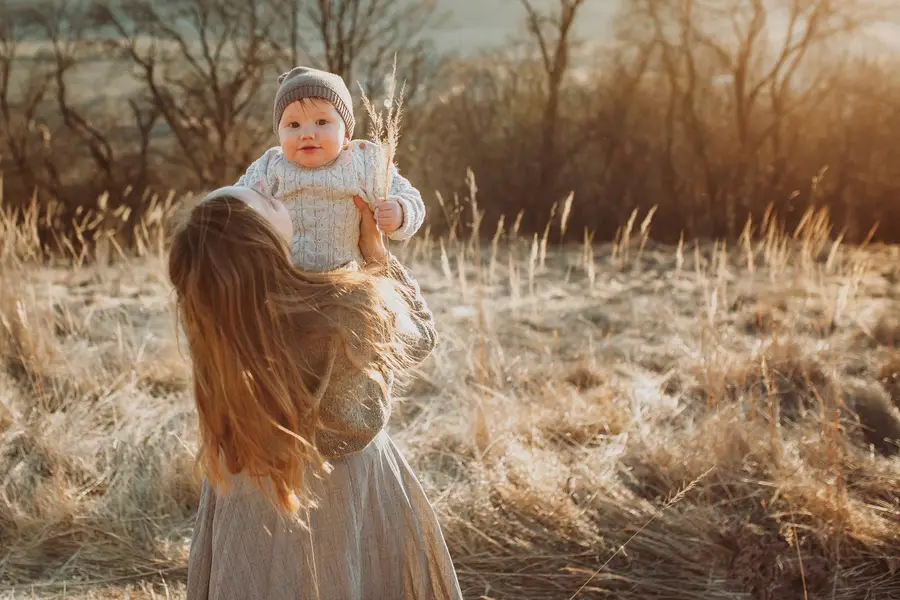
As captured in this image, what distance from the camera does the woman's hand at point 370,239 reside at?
1849 millimetres

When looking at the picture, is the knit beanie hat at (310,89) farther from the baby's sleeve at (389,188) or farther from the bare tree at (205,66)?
the bare tree at (205,66)

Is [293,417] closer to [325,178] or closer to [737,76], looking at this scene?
[325,178]

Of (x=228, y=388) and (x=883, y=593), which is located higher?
(x=228, y=388)

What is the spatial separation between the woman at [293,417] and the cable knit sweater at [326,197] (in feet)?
0.49

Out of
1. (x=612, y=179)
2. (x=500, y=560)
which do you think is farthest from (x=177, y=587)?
(x=612, y=179)

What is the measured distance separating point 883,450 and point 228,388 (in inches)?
126

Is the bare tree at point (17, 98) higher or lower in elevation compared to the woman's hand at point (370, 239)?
higher

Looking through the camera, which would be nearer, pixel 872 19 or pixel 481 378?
pixel 481 378

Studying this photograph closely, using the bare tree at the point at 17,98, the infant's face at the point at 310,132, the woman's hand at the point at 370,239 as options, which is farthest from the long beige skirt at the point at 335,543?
the bare tree at the point at 17,98

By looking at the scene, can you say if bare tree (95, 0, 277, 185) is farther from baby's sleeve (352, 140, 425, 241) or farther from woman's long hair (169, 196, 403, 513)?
woman's long hair (169, 196, 403, 513)

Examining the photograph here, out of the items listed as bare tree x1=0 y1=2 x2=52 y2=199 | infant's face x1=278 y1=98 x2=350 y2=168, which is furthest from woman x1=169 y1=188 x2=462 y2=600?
bare tree x1=0 y1=2 x2=52 y2=199

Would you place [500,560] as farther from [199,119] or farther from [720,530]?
[199,119]

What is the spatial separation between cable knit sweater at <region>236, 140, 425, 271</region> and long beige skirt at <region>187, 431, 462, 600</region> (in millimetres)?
429

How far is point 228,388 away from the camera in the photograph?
1.44 m
